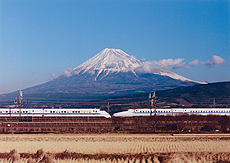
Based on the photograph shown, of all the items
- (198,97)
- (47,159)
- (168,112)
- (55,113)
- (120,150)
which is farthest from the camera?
(198,97)

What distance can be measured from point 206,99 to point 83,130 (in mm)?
115017

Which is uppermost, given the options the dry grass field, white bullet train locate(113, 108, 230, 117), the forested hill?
the forested hill

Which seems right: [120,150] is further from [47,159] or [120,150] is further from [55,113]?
[55,113]

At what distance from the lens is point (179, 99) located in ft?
500

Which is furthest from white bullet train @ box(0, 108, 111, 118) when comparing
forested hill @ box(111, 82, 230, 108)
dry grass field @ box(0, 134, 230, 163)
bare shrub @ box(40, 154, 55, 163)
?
forested hill @ box(111, 82, 230, 108)

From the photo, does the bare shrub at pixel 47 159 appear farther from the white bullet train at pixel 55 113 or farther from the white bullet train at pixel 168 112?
the white bullet train at pixel 168 112

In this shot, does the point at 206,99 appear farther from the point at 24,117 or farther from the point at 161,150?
the point at 161,150

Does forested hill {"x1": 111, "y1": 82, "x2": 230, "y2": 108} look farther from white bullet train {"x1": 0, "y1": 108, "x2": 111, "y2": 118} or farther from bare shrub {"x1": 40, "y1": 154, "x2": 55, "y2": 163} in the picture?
bare shrub {"x1": 40, "y1": 154, "x2": 55, "y2": 163}

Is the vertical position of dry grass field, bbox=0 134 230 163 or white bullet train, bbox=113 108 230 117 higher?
white bullet train, bbox=113 108 230 117

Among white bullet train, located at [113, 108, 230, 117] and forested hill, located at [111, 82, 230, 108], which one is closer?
white bullet train, located at [113, 108, 230, 117]

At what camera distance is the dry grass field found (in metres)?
27.0

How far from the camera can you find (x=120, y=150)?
31.4 meters

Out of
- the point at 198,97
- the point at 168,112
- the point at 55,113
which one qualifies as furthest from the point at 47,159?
the point at 198,97

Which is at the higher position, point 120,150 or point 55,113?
point 55,113
